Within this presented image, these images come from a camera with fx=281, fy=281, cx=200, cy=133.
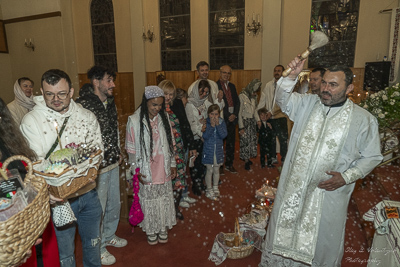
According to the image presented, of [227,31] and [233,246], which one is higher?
[227,31]

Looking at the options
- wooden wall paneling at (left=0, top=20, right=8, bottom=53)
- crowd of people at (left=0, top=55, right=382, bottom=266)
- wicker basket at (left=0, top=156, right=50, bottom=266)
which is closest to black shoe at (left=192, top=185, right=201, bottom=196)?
crowd of people at (left=0, top=55, right=382, bottom=266)

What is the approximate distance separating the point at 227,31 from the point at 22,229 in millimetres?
9867

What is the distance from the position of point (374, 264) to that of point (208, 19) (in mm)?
9460

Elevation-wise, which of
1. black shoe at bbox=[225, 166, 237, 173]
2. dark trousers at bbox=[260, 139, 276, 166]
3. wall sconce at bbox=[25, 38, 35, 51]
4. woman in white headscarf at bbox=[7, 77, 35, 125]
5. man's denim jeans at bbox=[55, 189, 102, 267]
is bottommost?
black shoe at bbox=[225, 166, 237, 173]

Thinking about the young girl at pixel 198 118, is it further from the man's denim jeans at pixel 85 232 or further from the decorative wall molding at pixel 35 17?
the decorative wall molding at pixel 35 17

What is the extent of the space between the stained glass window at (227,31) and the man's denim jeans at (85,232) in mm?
8482

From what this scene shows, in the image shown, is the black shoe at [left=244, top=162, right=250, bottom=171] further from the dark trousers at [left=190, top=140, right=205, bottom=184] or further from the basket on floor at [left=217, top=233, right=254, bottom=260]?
the basket on floor at [left=217, top=233, right=254, bottom=260]

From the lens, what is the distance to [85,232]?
2582 mm

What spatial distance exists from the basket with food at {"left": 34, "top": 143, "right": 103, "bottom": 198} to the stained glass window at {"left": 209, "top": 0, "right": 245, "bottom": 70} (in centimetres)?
869

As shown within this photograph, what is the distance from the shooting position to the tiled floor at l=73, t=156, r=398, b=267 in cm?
335

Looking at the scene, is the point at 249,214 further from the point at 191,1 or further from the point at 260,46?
the point at 191,1

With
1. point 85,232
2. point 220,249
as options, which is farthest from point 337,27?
point 85,232

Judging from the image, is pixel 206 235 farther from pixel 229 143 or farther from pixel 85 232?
pixel 229 143

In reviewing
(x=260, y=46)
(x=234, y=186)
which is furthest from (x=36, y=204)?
(x=260, y=46)
